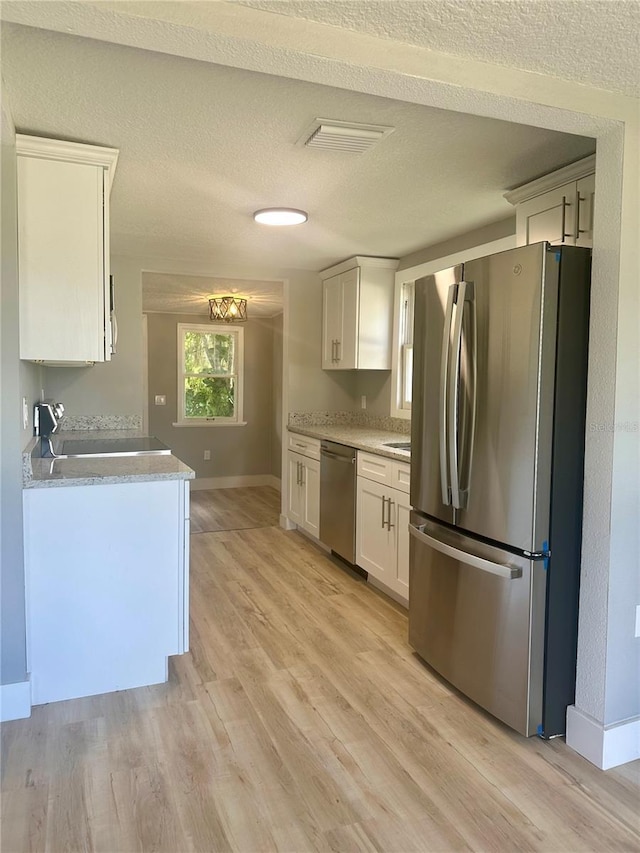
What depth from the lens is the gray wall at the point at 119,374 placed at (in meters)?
4.35

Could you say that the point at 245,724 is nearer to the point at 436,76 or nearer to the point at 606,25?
the point at 436,76

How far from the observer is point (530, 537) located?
2145 mm

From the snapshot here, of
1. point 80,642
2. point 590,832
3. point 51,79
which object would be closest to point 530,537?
point 590,832

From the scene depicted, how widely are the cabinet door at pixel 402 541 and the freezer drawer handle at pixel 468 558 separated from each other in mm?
549

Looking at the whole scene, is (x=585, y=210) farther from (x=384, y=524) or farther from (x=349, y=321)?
(x=349, y=321)

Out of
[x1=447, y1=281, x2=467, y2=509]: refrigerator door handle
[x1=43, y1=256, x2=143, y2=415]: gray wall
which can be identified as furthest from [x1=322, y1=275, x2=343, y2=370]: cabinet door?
[x1=447, y1=281, x2=467, y2=509]: refrigerator door handle

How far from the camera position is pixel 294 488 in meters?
5.16

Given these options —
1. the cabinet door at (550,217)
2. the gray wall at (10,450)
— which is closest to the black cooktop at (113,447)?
the gray wall at (10,450)

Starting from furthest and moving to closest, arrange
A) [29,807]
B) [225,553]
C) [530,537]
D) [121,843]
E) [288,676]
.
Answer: [225,553] < [288,676] < [530,537] < [29,807] < [121,843]

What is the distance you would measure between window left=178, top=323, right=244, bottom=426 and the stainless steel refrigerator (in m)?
5.16

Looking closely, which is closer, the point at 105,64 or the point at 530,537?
the point at 105,64

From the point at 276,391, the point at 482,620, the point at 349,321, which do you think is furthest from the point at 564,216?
the point at 276,391

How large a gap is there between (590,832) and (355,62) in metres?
2.31

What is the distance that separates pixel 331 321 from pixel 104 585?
322 cm
